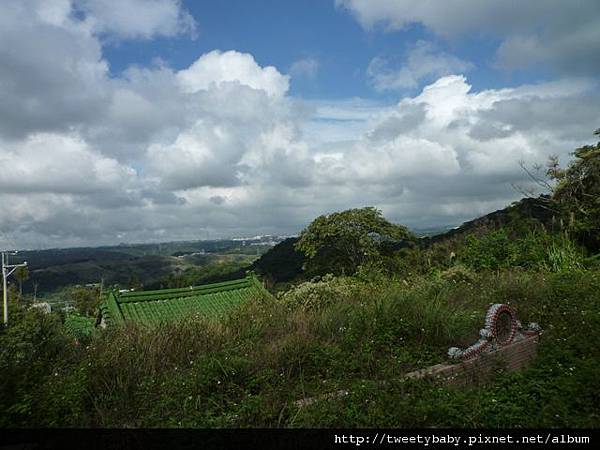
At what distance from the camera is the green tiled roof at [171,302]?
35.3 feet

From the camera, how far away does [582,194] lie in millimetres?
15539

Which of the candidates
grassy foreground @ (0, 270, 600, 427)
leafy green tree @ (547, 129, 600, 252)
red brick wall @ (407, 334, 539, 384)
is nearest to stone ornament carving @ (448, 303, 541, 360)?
red brick wall @ (407, 334, 539, 384)

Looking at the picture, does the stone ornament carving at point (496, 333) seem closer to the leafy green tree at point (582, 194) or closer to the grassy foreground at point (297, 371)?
the grassy foreground at point (297, 371)

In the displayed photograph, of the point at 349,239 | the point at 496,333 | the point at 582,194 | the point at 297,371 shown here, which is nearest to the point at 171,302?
the point at 297,371

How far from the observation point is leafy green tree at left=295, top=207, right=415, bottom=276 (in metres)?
18.7

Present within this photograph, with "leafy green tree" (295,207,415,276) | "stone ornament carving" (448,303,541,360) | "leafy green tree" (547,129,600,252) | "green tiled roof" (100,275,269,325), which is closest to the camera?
"stone ornament carving" (448,303,541,360)

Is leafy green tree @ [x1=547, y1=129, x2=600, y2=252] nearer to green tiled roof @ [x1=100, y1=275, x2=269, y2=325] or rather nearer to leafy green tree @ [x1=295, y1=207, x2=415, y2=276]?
leafy green tree @ [x1=295, y1=207, x2=415, y2=276]

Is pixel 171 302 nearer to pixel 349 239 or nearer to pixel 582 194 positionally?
pixel 349 239

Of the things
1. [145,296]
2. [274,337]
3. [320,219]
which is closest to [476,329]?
[274,337]

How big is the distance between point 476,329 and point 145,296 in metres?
8.12

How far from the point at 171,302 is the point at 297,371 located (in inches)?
271

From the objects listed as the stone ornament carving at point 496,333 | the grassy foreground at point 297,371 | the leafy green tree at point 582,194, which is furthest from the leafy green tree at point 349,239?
the stone ornament carving at point 496,333

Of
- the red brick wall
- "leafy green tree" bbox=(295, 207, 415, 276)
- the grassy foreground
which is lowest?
the red brick wall

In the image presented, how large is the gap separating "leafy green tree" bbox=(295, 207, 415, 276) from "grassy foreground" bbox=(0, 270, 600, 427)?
34.5 feet
